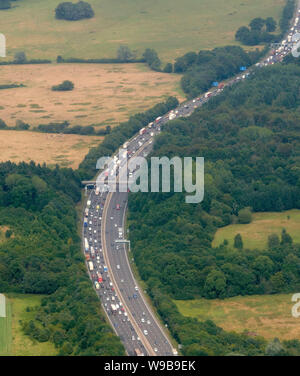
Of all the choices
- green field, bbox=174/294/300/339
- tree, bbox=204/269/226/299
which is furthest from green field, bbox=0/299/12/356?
tree, bbox=204/269/226/299

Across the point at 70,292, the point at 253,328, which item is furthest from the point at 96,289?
the point at 253,328

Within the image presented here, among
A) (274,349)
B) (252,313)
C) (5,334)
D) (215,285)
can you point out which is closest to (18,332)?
(5,334)

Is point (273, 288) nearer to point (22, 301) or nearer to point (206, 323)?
point (206, 323)

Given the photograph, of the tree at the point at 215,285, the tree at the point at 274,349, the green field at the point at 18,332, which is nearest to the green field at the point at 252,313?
the tree at the point at 215,285

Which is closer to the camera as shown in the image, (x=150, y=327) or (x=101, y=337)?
(x=101, y=337)

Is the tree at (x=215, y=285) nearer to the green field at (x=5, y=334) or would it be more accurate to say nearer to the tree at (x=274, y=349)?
the tree at (x=274, y=349)

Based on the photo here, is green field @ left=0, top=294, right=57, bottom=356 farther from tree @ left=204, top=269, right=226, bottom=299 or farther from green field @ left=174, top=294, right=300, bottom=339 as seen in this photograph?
tree @ left=204, top=269, right=226, bottom=299
